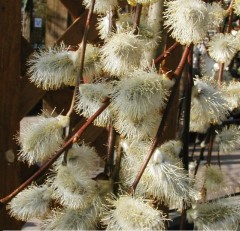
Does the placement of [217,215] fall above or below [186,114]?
below

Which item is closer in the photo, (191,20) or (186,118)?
(191,20)

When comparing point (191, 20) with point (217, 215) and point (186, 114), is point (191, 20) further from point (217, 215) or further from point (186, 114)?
point (217, 215)

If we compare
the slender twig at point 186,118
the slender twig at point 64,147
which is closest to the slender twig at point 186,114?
the slender twig at point 186,118

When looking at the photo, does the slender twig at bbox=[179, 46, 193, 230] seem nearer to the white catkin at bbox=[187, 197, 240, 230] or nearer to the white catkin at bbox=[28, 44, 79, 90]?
the white catkin at bbox=[187, 197, 240, 230]

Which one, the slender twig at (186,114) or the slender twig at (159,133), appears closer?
the slender twig at (159,133)

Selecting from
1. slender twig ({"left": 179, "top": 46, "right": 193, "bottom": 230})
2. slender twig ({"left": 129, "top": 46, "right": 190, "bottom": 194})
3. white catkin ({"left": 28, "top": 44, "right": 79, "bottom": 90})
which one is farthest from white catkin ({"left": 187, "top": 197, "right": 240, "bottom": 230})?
white catkin ({"left": 28, "top": 44, "right": 79, "bottom": 90})

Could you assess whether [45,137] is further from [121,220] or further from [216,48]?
[216,48]

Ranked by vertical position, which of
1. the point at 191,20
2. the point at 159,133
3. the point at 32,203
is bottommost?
the point at 32,203

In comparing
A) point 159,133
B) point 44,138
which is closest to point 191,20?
point 159,133

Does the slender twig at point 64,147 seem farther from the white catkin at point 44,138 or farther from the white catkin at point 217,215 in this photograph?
the white catkin at point 217,215

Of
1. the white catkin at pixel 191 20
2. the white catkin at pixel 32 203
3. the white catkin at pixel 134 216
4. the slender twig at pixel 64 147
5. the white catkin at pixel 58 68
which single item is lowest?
the white catkin at pixel 32 203

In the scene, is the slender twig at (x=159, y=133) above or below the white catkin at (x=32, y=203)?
above
